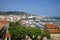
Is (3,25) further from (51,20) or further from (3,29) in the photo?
(51,20)

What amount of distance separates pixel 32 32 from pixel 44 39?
70.8 inches

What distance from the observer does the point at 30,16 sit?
2105cm

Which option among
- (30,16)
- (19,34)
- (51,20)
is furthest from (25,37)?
(30,16)

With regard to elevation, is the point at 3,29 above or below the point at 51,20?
above

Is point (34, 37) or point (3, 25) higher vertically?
point (3, 25)

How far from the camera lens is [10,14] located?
64.4 feet

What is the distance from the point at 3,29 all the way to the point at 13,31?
111 centimetres

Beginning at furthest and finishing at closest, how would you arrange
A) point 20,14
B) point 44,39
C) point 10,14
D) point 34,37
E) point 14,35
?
point 20,14, point 10,14, point 34,37, point 14,35, point 44,39

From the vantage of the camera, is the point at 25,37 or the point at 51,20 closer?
the point at 25,37

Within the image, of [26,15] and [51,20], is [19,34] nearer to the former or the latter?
[51,20]

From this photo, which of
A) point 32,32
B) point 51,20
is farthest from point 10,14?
point 32,32

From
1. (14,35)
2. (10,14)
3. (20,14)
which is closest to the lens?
(14,35)

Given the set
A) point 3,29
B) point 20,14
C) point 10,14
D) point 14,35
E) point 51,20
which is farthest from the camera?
point 20,14

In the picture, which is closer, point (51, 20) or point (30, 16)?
point (51, 20)
